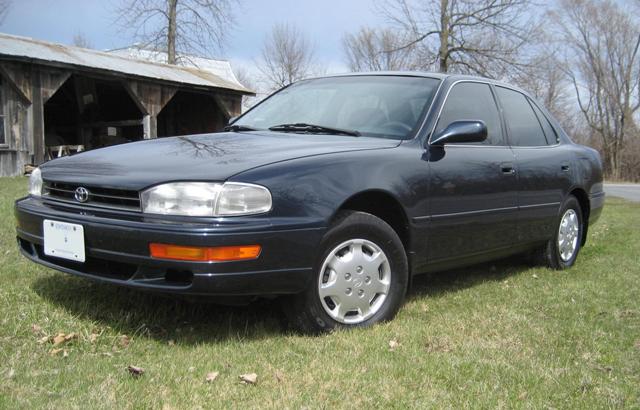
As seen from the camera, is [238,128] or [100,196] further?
[238,128]

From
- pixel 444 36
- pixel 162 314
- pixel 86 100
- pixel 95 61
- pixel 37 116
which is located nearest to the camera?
pixel 162 314

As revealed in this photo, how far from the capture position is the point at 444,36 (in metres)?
24.5

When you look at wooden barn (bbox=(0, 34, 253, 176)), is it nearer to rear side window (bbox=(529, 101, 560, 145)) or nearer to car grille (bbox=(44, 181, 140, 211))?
car grille (bbox=(44, 181, 140, 211))

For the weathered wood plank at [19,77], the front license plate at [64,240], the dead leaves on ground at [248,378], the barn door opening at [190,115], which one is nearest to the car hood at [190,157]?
the front license plate at [64,240]

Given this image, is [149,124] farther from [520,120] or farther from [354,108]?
[354,108]

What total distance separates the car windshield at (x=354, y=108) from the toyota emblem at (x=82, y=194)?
1.34 m

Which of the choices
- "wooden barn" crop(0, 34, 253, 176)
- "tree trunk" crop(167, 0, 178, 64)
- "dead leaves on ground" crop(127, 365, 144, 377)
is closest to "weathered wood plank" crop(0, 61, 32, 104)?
"wooden barn" crop(0, 34, 253, 176)

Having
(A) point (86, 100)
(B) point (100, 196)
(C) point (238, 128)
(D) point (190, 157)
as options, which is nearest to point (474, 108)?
(C) point (238, 128)

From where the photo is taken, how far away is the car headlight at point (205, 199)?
282 cm

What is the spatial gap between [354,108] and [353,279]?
1.29 meters

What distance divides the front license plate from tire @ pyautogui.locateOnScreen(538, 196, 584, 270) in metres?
3.64

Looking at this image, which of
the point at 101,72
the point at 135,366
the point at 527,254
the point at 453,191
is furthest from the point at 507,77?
the point at 135,366

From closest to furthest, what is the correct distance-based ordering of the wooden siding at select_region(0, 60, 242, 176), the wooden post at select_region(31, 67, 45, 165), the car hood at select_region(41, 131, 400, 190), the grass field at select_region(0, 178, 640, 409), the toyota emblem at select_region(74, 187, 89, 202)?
the grass field at select_region(0, 178, 640, 409) → the car hood at select_region(41, 131, 400, 190) → the toyota emblem at select_region(74, 187, 89, 202) → the wooden siding at select_region(0, 60, 242, 176) → the wooden post at select_region(31, 67, 45, 165)

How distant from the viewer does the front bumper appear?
2789 mm
